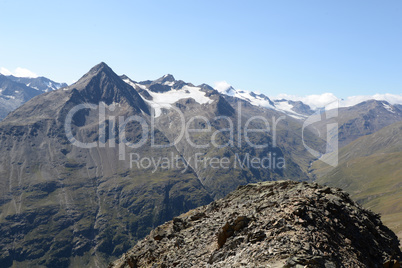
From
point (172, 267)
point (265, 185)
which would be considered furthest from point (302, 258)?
point (265, 185)

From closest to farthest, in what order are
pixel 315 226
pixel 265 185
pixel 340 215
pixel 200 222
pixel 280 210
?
1. pixel 315 226
2. pixel 280 210
3. pixel 340 215
4. pixel 200 222
5. pixel 265 185

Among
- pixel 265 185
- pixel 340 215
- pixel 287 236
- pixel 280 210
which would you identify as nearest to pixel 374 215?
pixel 340 215

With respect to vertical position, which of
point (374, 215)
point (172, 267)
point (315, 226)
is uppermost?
point (315, 226)

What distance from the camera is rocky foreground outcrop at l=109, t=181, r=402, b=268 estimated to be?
102ft

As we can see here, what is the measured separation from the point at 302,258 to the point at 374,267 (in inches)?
553

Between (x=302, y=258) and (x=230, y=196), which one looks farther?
(x=230, y=196)

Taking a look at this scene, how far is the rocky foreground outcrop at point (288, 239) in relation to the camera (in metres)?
31.2

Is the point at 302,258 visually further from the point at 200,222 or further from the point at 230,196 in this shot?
the point at 230,196

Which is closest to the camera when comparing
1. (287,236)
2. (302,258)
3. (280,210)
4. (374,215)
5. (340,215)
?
(302,258)

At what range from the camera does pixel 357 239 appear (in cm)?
3906

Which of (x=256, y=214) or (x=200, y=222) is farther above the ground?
(x=256, y=214)

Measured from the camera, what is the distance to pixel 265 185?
6172cm

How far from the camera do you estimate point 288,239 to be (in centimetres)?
3200

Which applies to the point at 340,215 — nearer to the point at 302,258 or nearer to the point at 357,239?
the point at 357,239
